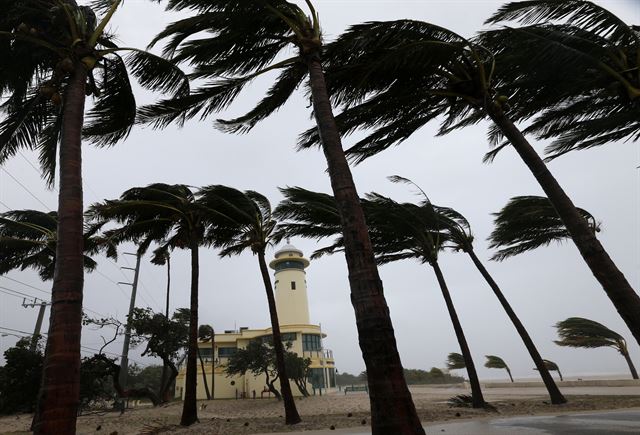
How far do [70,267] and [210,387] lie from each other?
34.0 metres

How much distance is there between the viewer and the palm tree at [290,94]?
10.9 ft

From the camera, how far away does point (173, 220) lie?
12.7m

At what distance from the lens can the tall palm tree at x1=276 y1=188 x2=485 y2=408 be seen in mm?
12094

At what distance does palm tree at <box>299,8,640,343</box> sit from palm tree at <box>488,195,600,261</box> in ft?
18.5

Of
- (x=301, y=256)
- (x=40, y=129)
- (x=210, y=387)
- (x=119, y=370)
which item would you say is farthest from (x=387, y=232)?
(x=210, y=387)

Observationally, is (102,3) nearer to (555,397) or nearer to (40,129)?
(40,129)

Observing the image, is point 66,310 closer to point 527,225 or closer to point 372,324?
point 372,324

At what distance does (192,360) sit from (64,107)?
831 cm

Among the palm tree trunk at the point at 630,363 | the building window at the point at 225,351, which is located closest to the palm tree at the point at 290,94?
the palm tree trunk at the point at 630,363

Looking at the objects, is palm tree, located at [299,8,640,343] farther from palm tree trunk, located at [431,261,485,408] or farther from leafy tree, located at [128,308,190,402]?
leafy tree, located at [128,308,190,402]

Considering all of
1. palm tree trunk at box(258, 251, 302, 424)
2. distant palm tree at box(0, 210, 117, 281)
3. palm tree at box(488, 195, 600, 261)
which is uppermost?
distant palm tree at box(0, 210, 117, 281)

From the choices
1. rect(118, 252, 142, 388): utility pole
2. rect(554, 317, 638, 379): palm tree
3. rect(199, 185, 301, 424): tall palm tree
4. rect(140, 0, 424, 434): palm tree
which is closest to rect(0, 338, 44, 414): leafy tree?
rect(118, 252, 142, 388): utility pole

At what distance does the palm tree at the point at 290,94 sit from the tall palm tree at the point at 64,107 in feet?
1.86

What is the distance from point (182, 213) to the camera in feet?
39.5
